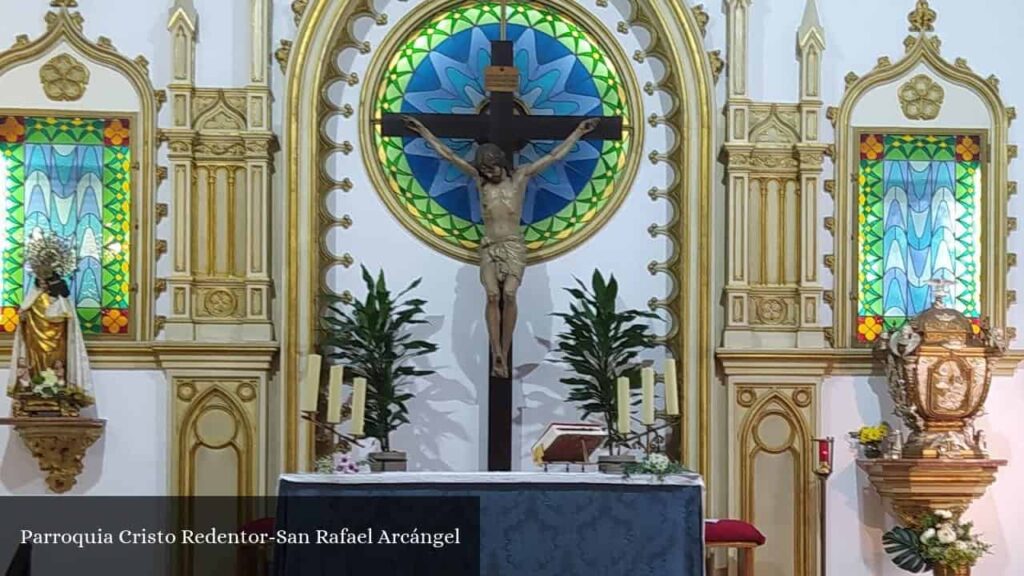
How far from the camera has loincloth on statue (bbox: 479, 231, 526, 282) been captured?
26.9 feet

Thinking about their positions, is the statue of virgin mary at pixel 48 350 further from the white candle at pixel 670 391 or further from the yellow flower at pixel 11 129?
the white candle at pixel 670 391

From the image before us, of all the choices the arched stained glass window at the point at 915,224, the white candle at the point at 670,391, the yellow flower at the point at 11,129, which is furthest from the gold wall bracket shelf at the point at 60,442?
the arched stained glass window at the point at 915,224

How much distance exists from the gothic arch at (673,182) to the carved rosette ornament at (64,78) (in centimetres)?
126

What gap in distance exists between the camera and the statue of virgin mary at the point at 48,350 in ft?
26.6

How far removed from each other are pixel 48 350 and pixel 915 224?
17.5 ft

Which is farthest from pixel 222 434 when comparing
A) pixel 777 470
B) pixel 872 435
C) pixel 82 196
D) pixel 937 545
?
pixel 937 545

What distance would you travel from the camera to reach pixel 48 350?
8172 millimetres

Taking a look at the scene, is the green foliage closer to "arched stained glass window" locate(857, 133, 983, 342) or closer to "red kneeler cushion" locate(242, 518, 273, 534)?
"arched stained glass window" locate(857, 133, 983, 342)

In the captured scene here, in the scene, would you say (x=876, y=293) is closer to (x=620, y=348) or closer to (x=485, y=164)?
(x=620, y=348)

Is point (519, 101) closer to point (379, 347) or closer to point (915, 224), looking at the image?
point (379, 347)

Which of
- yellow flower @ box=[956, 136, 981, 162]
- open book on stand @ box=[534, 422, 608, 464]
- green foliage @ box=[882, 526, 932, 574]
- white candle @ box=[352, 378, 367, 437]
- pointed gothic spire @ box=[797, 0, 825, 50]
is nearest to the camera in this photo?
white candle @ box=[352, 378, 367, 437]

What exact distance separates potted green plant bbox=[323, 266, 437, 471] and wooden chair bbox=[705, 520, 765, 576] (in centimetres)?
186

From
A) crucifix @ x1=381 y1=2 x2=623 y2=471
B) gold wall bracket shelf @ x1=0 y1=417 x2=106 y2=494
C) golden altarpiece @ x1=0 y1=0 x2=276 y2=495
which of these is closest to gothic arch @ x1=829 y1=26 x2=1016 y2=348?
crucifix @ x1=381 y1=2 x2=623 y2=471

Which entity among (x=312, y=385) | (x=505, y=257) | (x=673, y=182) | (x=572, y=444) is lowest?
(x=572, y=444)
